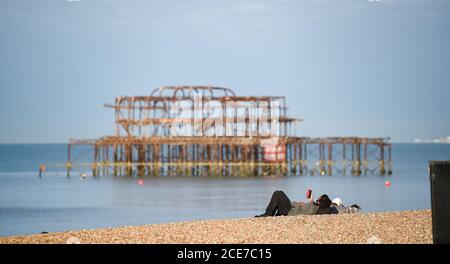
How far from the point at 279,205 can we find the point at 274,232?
319 centimetres

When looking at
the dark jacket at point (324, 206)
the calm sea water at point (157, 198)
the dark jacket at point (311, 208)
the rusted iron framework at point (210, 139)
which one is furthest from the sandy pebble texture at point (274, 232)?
the rusted iron framework at point (210, 139)

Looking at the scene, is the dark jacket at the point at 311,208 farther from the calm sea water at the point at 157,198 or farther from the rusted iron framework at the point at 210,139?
the rusted iron framework at the point at 210,139

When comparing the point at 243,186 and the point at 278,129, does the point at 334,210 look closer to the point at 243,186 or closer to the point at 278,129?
the point at 243,186

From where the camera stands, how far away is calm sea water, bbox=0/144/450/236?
2538cm

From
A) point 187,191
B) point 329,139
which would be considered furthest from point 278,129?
point 187,191

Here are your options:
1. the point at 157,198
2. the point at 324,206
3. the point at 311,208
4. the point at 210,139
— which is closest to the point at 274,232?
the point at 311,208

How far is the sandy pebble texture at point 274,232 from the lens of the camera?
372 inches

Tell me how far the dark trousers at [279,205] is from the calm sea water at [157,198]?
372 inches

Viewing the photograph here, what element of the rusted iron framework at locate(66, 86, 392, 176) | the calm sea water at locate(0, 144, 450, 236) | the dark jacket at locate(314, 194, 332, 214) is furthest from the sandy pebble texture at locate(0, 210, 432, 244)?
the rusted iron framework at locate(66, 86, 392, 176)

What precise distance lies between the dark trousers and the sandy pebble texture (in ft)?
4.52

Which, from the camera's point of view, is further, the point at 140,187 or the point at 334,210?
the point at 140,187

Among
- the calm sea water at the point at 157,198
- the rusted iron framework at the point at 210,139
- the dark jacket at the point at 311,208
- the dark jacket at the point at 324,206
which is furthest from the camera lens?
the rusted iron framework at the point at 210,139

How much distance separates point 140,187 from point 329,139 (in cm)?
1367
